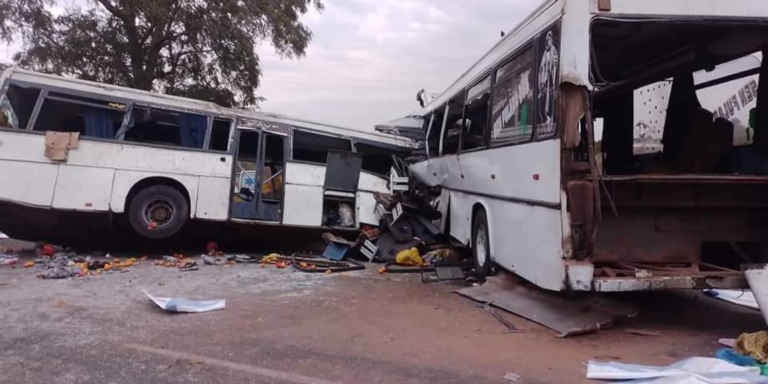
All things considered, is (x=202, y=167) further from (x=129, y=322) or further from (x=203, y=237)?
(x=129, y=322)

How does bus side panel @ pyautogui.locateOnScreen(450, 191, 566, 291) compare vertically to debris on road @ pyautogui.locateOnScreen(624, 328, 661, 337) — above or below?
above

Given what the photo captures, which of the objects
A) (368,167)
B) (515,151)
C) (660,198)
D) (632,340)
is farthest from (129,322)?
(368,167)

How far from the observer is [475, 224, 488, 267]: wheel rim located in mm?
6912

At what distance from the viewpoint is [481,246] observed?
7.15 m

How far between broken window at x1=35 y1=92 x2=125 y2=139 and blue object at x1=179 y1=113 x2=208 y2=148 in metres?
0.89

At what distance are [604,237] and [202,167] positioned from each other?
20.2ft

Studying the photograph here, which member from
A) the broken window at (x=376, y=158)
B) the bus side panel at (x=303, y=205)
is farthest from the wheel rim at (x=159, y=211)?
the broken window at (x=376, y=158)

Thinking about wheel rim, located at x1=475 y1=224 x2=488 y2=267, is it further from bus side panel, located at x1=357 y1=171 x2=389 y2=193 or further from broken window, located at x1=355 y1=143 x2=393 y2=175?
broken window, located at x1=355 y1=143 x2=393 y2=175

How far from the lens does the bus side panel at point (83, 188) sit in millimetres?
8117

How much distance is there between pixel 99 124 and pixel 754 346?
8592 millimetres

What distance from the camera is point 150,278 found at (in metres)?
7.31

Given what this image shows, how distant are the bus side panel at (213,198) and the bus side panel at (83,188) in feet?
4.26

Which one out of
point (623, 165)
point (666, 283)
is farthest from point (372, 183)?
point (666, 283)

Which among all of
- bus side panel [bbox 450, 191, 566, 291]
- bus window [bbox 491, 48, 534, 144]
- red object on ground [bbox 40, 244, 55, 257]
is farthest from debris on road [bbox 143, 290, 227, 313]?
red object on ground [bbox 40, 244, 55, 257]
